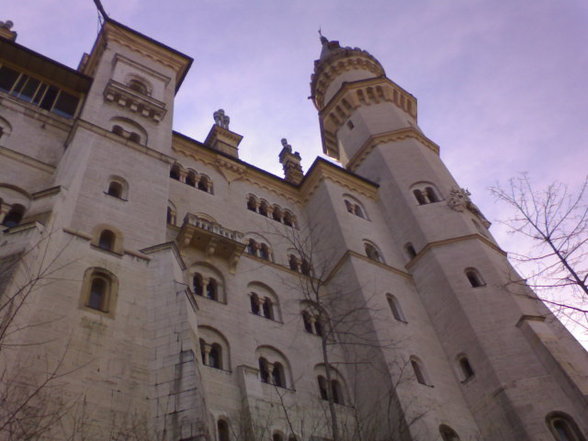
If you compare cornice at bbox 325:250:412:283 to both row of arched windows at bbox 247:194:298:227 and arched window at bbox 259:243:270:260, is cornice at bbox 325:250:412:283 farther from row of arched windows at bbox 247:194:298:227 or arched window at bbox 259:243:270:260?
row of arched windows at bbox 247:194:298:227

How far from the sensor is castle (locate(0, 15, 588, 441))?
11039mm

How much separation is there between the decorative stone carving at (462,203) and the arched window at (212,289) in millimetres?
11941

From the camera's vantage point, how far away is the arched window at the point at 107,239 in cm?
1484

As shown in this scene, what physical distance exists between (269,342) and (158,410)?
798cm

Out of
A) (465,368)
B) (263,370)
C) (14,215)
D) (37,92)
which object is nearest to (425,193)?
(465,368)

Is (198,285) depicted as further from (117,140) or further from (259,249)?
(117,140)

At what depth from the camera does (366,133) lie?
3262 cm

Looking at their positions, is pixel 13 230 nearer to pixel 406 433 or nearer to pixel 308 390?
pixel 308 390

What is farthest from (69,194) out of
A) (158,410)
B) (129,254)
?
(158,410)

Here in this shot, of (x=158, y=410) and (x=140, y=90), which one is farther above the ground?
(x=140, y=90)

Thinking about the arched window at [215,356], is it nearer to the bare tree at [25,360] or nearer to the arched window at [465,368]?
Answer: the bare tree at [25,360]

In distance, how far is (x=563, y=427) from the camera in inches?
645

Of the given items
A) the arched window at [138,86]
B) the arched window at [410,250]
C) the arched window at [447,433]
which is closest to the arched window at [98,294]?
the arched window at [447,433]

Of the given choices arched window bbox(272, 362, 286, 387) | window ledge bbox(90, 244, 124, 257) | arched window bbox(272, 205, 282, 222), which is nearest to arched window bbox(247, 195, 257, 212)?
arched window bbox(272, 205, 282, 222)
